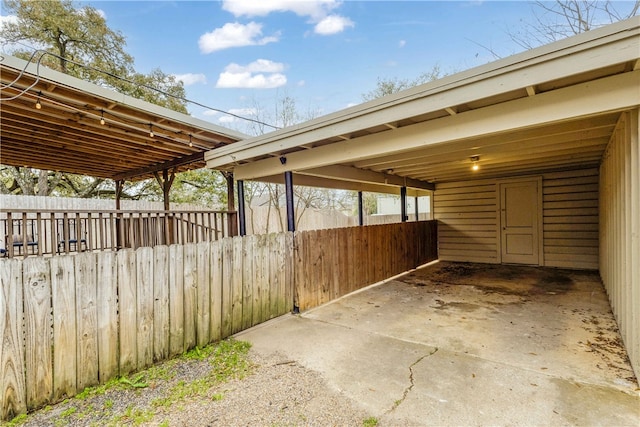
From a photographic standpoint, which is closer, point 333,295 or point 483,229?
point 333,295

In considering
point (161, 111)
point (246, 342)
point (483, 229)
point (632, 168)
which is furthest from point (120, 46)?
point (632, 168)

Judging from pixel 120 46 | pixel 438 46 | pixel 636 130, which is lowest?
pixel 636 130

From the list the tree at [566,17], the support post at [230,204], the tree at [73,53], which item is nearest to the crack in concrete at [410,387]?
the support post at [230,204]

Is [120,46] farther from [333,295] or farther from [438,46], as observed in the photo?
[333,295]

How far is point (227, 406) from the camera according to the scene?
1.98 metres

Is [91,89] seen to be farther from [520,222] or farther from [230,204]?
[520,222]

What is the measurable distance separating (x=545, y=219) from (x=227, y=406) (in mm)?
7635

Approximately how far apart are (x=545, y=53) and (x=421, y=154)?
89.6 inches

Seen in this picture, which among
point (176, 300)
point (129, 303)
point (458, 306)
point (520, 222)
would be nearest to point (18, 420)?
point (129, 303)

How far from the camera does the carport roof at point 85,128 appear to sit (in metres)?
3.16

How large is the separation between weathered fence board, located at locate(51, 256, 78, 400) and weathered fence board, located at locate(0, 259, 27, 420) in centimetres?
17

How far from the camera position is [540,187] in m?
6.86

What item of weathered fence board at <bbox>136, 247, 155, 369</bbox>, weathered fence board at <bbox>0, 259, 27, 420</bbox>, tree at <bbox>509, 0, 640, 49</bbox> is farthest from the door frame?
weathered fence board at <bbox>0, 259, 27, 420</bbox>

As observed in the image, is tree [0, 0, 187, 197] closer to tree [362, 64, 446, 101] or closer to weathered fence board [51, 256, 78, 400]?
tree [362, 64, 446, 101]
